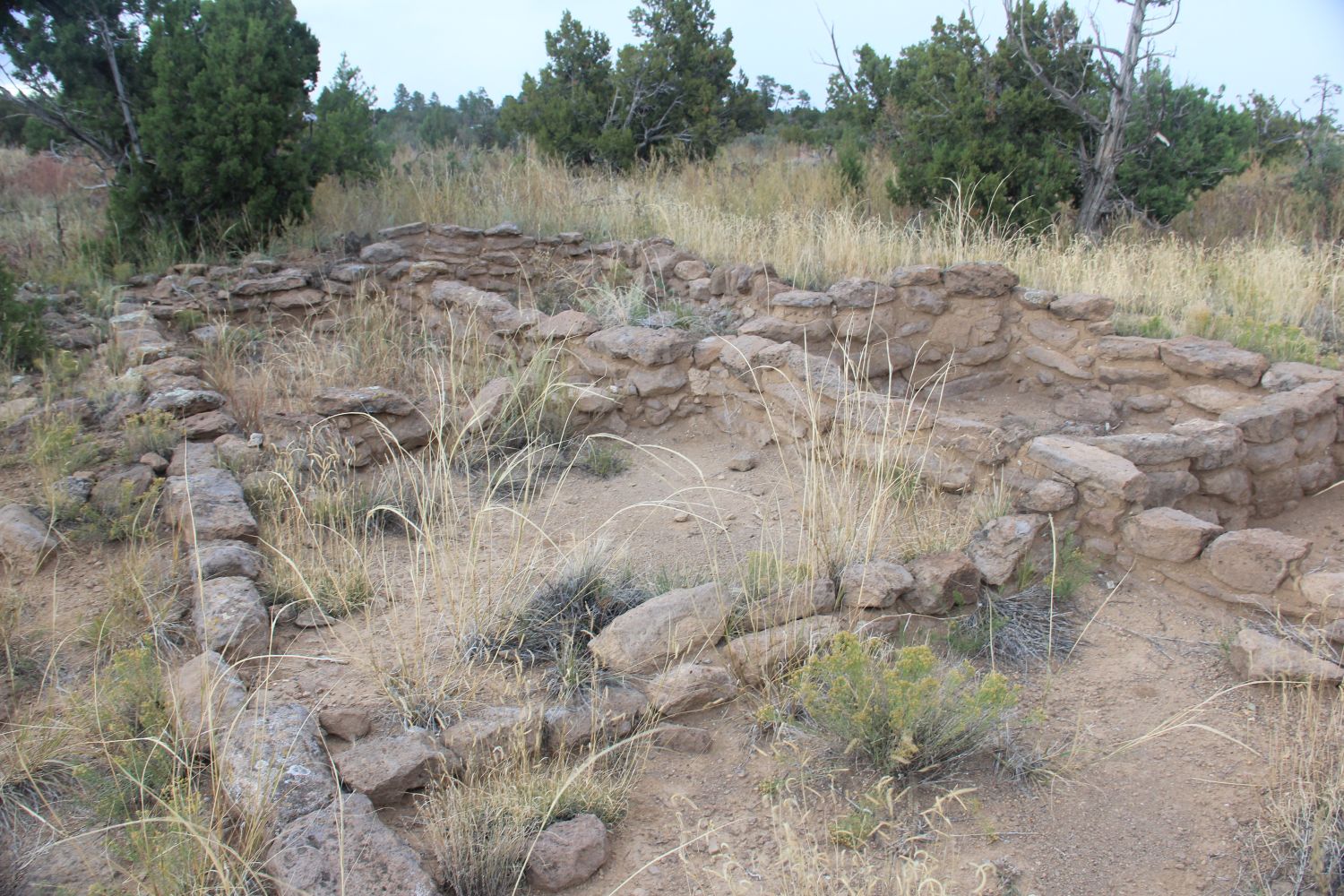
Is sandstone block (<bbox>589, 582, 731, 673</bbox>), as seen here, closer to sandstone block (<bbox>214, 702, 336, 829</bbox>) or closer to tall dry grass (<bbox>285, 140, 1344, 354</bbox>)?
sandstone block (<bbox>214, 702, 336, 829</bbox>)

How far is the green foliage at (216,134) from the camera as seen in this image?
7.85m

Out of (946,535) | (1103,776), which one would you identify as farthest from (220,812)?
(946,535)

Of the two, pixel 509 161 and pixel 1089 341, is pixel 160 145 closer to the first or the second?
pixel 509 161

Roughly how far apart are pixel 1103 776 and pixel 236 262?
762cm

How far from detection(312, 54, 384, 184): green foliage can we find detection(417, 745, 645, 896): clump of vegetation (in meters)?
7.49

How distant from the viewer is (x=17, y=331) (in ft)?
18.9

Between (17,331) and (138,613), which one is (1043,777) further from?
(17,331)

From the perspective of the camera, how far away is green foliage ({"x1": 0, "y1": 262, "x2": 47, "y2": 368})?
5.70 m

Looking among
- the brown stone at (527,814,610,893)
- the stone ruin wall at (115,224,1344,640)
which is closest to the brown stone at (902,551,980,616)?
the stone ruin wall at (115,224,1344,640)

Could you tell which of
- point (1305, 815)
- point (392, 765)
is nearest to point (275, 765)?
point (392, 765)

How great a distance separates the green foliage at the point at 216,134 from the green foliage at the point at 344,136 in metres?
0.26

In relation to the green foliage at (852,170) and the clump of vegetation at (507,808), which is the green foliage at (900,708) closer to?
the clump of vegetation at (507,808)

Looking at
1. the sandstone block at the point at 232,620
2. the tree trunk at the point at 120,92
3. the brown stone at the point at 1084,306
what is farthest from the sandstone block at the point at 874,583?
the tree trunk at the point at 120,92

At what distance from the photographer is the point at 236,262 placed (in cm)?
796
